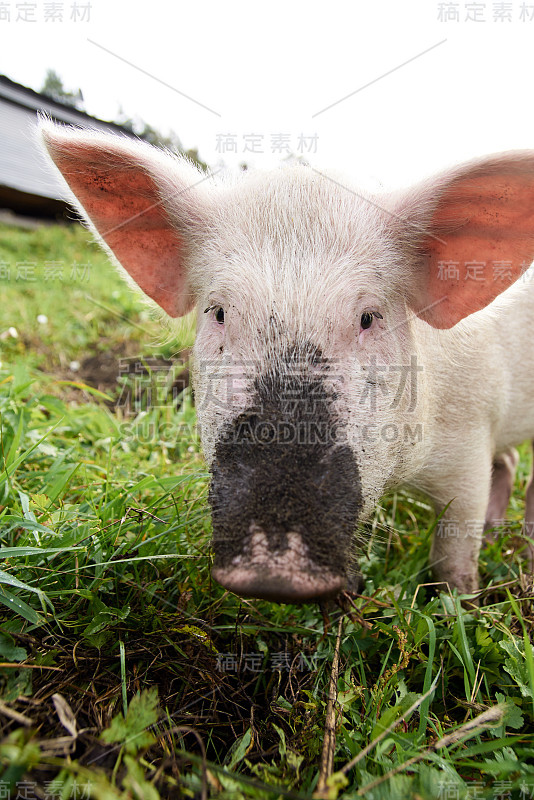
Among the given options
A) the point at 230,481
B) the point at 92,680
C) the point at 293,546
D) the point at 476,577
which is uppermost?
the point at 230,481

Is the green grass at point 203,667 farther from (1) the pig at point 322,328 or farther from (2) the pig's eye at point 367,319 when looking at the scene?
(2) the pig's eye at point 367,319

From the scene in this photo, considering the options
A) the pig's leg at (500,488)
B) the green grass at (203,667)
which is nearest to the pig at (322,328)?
the green grass at (203,667)

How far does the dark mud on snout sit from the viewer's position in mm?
1488

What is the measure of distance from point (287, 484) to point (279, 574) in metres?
0.26

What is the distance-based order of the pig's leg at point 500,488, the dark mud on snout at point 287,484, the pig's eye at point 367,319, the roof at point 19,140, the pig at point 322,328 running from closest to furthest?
1. the dark mud on snout at point 287,484
2. the pig at point 322,328
3. the pig's eye at point 367,319
4. the pig's leg at point 500,488
5. the roof at point 19,140

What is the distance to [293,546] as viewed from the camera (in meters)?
1.48

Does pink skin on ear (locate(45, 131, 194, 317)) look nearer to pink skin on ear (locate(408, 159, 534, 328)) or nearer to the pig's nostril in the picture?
pink skin on ear (locate(408, 159, 534, 328))

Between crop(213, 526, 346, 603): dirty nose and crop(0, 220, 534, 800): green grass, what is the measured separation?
1.22 feet

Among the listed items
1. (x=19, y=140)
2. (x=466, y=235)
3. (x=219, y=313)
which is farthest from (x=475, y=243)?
(x=19, y=140)

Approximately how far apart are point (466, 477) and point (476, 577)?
53 centimetres

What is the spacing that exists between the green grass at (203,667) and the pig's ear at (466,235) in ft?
4.32

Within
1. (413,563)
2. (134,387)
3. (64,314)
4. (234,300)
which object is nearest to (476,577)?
(413,563)

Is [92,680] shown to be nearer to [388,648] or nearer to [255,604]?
[255,604]

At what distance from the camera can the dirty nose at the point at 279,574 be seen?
1.43m
